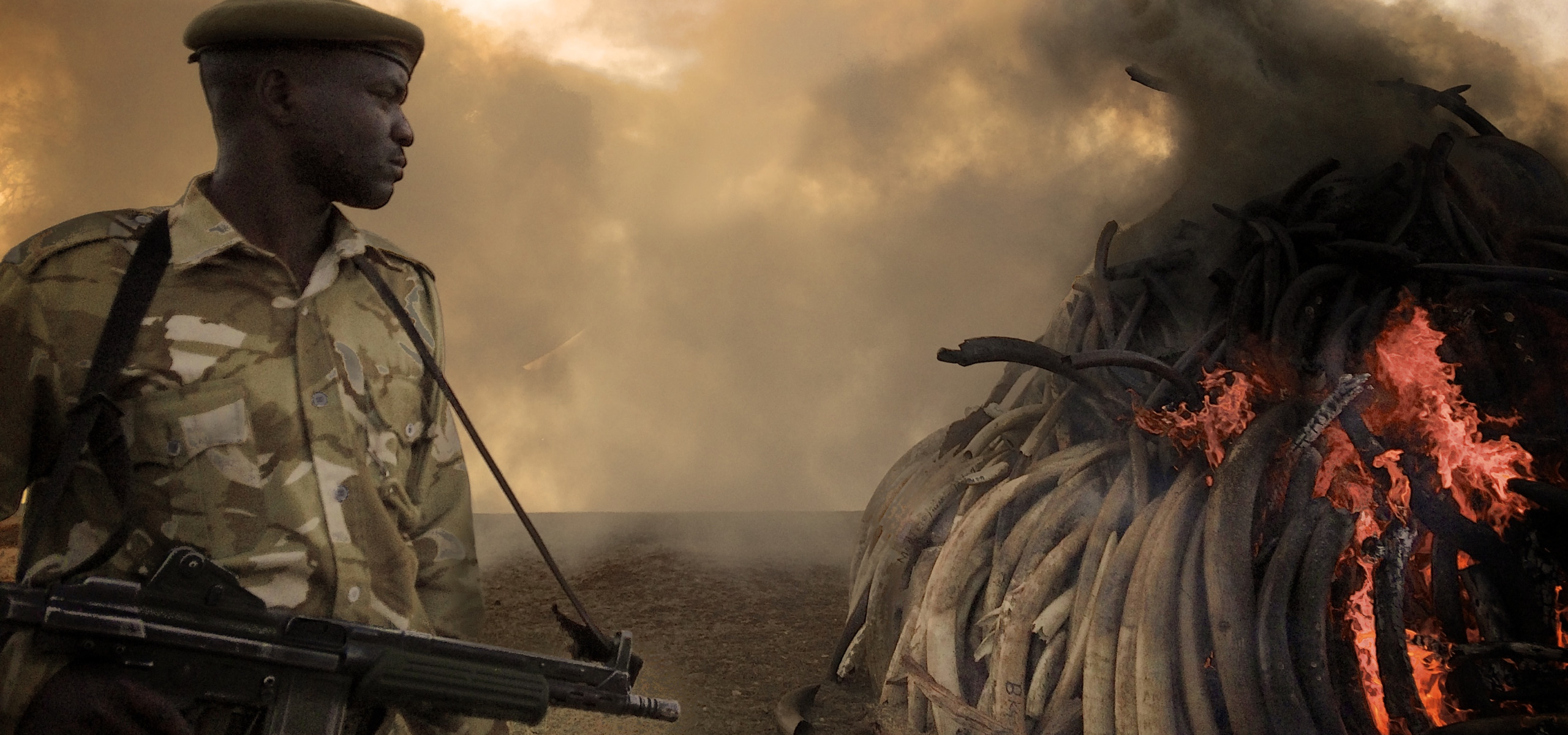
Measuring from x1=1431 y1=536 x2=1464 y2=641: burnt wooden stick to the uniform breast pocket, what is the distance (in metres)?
4.02

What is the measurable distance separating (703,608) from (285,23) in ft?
15.2

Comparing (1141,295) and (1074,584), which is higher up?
(1141,295)

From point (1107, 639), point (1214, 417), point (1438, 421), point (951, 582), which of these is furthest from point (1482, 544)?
point (951, 582)

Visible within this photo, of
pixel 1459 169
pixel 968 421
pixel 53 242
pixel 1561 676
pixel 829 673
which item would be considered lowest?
pixel 829 673

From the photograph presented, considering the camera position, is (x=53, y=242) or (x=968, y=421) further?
(x=968, y=421)

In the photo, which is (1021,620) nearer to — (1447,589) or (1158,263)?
(1447,589)

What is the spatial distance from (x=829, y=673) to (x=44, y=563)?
3.88 metres

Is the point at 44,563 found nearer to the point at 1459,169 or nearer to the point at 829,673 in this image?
the point at 829,673

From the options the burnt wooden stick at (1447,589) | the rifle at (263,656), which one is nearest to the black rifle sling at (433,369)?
the rifle at (263,656)

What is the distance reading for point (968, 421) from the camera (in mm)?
5266

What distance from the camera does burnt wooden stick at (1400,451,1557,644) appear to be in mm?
3164

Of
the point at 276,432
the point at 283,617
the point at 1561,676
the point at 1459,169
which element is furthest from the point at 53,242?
the point at 1459,169

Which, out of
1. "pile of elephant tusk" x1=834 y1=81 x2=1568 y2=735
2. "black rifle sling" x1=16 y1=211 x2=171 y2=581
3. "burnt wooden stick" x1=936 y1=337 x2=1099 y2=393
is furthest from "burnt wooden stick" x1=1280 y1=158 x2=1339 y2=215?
"black rifle sling" x1=16 y1=211 x2=171 y2=581

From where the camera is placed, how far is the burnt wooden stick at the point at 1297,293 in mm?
3963
